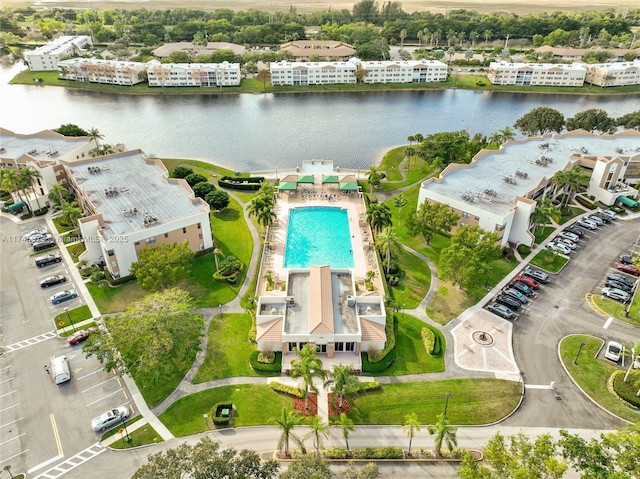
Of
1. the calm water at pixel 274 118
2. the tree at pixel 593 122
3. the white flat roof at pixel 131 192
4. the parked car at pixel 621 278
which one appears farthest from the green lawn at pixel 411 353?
the tree at pixel 593 122

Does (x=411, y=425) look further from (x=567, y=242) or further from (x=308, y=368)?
(x=567, y=242)

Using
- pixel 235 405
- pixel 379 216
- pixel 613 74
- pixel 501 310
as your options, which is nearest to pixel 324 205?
pixel 379 216

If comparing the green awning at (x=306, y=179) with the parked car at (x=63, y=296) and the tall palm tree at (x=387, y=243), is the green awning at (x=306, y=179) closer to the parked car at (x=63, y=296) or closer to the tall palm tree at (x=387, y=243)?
the tall palm tree at (x=387, y=243)

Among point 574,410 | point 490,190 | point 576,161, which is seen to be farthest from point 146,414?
point 576,161

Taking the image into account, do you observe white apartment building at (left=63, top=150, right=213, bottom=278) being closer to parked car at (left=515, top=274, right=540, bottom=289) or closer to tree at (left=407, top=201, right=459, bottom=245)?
tree at (left=407, top=201, right=459, bottom=245)

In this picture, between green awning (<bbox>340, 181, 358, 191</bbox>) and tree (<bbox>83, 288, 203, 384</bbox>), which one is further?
green awning (<bbox>340, 181, 358, 191</bbox>)

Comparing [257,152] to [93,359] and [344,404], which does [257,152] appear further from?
[344,404]

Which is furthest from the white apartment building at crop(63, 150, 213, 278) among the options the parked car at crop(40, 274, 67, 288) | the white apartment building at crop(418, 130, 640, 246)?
the white apartment building at crop(418, 130, 640, 246)
